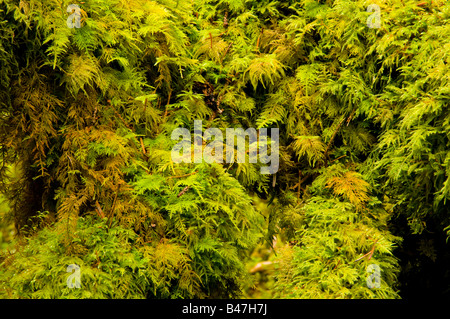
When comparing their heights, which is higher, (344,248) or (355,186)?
(355,186)

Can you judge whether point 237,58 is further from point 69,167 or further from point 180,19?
point 69,167

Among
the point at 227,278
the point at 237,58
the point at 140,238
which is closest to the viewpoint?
the point at 140,238

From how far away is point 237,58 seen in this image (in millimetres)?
2254

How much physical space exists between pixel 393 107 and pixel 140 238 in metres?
1.49

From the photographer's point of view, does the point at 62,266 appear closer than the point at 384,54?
Yes

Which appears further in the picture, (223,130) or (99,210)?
(223,130)

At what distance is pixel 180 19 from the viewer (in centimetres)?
228

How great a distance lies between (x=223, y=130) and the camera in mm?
2199

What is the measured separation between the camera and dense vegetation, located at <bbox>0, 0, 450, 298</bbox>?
1792mm

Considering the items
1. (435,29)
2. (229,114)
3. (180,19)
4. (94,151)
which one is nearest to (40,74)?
(94,151)

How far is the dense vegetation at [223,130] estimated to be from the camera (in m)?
1.79

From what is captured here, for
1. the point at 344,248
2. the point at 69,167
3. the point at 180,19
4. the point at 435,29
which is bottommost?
the point at 344,248

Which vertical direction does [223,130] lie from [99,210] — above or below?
above

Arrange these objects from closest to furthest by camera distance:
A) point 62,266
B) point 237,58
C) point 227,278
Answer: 1. point 62,266
2. point 227,278
3. point 237,58
